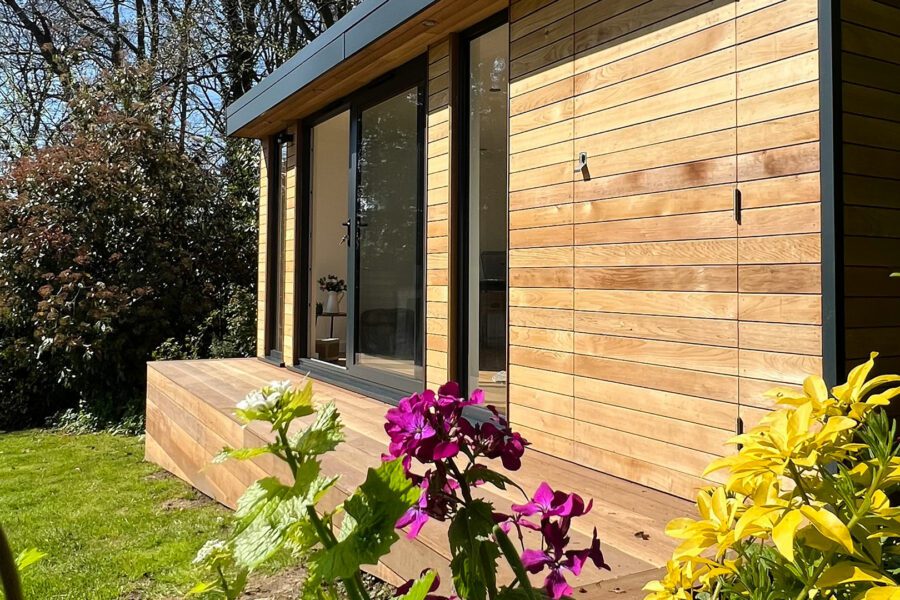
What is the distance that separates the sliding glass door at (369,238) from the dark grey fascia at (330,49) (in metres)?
0.36

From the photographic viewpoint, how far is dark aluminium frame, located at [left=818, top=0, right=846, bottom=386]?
2.05 meters

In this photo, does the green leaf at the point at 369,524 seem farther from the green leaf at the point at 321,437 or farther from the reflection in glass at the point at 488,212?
the reflection in glass at the point at 488,212

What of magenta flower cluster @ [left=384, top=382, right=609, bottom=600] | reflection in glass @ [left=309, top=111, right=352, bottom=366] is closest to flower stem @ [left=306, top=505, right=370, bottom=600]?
magenta flower cluster @ [left=384, top=382, right=609, bottom=600]

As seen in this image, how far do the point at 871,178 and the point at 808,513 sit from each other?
198cm

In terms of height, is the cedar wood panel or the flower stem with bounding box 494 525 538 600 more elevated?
the cedar wood panel

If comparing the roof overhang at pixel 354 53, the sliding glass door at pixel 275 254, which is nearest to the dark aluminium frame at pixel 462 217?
the roof overhang at pixel 354 53

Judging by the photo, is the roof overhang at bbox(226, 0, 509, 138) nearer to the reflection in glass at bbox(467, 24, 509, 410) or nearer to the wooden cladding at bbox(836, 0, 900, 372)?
the reflection in glass at bbox(467, 24, 509, 410)

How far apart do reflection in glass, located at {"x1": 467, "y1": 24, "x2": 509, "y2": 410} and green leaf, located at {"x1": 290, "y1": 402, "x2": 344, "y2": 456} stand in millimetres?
2984

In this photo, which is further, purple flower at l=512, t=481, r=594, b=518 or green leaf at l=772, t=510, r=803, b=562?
purple flower at l=512, t=481, r=594, b=518

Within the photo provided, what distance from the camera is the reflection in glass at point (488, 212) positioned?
145 inches

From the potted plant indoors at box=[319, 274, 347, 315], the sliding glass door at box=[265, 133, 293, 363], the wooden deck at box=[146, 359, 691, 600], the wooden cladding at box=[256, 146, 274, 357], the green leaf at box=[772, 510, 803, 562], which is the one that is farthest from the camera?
the wooden cladding at box=[256, 146, 274, 357]

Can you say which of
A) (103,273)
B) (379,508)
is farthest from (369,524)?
(103,273)

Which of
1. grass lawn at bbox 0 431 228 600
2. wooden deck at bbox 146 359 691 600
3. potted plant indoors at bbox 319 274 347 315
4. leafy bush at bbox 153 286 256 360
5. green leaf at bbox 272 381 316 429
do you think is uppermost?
potted plant indoors at bbox 319 274 347 315

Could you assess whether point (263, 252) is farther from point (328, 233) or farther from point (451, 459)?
point (451, 459)
